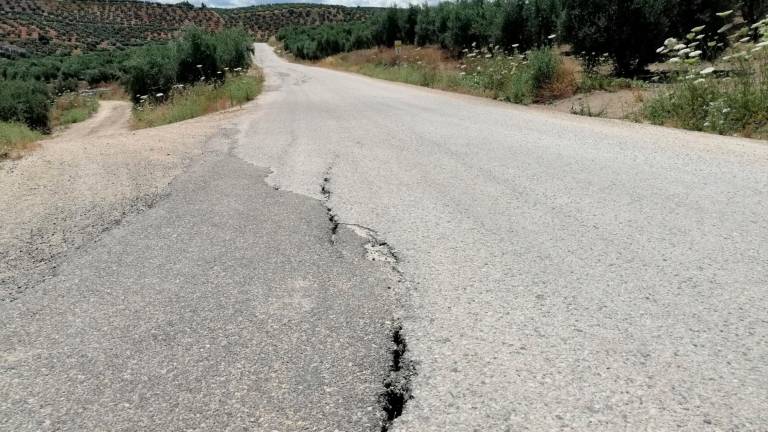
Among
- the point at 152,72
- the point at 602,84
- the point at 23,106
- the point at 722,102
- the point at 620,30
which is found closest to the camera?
the point at 722,102

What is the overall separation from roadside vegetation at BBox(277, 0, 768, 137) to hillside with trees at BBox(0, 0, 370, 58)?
27.8m

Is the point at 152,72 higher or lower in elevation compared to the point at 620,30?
lower

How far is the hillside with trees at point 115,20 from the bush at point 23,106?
18136 mm

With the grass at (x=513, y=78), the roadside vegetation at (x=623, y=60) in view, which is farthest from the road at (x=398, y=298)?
the grass at (x=513, y=78)

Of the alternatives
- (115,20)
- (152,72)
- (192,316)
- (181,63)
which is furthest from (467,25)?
(115,20)

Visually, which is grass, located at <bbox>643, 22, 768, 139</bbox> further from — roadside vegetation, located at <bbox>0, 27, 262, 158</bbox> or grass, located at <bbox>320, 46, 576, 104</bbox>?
roadside vegetation, located at <bbox>0, 27, 262, 158</bbox>

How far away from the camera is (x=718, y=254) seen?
9.48 ft

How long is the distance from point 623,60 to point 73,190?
43.8ft

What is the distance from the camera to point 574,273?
2768mm

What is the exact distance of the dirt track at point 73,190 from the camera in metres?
3.46

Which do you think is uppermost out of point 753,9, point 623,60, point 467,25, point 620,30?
point 753,9

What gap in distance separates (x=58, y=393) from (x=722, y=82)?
915 centimetres

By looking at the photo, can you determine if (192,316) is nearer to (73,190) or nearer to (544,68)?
(73,190)

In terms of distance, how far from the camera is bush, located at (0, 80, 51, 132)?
2298 centimetres
